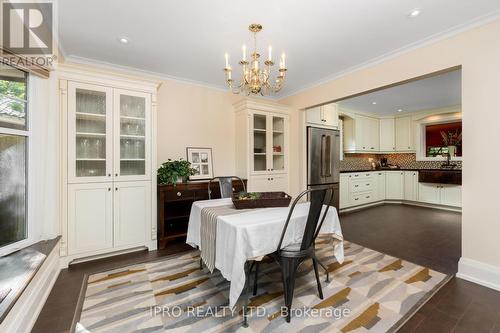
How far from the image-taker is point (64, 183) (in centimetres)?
248

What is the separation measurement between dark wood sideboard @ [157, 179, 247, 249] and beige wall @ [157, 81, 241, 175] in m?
0.63

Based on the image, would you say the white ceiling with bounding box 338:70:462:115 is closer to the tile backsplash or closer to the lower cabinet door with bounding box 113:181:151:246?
the tile backsplash

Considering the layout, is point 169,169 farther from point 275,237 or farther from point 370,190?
point 370,190

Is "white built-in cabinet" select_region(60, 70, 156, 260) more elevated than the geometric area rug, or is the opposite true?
"white built-in cabinet" select_region(60, 70, 156, 260)

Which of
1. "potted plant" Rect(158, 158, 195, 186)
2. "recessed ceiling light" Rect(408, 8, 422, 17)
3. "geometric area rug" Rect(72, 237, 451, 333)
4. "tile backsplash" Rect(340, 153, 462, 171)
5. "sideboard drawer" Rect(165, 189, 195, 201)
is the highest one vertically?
"recessed ceiling light" Rect(408, 8, 422, 17)

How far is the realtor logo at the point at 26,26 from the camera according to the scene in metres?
1.69

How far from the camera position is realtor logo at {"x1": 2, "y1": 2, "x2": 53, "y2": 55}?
169cm

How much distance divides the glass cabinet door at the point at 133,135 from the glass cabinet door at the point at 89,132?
0.14 metres

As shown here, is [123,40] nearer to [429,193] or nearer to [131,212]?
[131,212]

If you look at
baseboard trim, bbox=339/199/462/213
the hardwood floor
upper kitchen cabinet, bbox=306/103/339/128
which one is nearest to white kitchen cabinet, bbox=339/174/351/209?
baseboard trim, bbox=339/199/462/213

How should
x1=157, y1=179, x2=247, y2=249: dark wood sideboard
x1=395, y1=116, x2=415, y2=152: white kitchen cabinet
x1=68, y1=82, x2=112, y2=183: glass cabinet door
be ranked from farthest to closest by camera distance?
x1=395, y1=116, x2=415, y2=152: white kitchen cabinet < x1=157, y1=179, x2=247, y2=249: dark wood sideboard < x1=68, y1=82, x2=112, y2=183: glass cabinet door

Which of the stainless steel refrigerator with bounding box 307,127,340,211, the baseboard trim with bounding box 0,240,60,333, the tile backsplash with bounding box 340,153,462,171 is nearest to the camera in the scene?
the baseboard trim with bounding box 0,240,60,333

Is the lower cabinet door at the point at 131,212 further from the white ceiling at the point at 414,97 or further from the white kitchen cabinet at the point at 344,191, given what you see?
the white ceiling at the point at 414,97

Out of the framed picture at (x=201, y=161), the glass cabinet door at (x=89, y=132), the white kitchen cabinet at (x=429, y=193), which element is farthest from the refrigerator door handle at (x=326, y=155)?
the glass cabinet door at (x=89, y=132)
